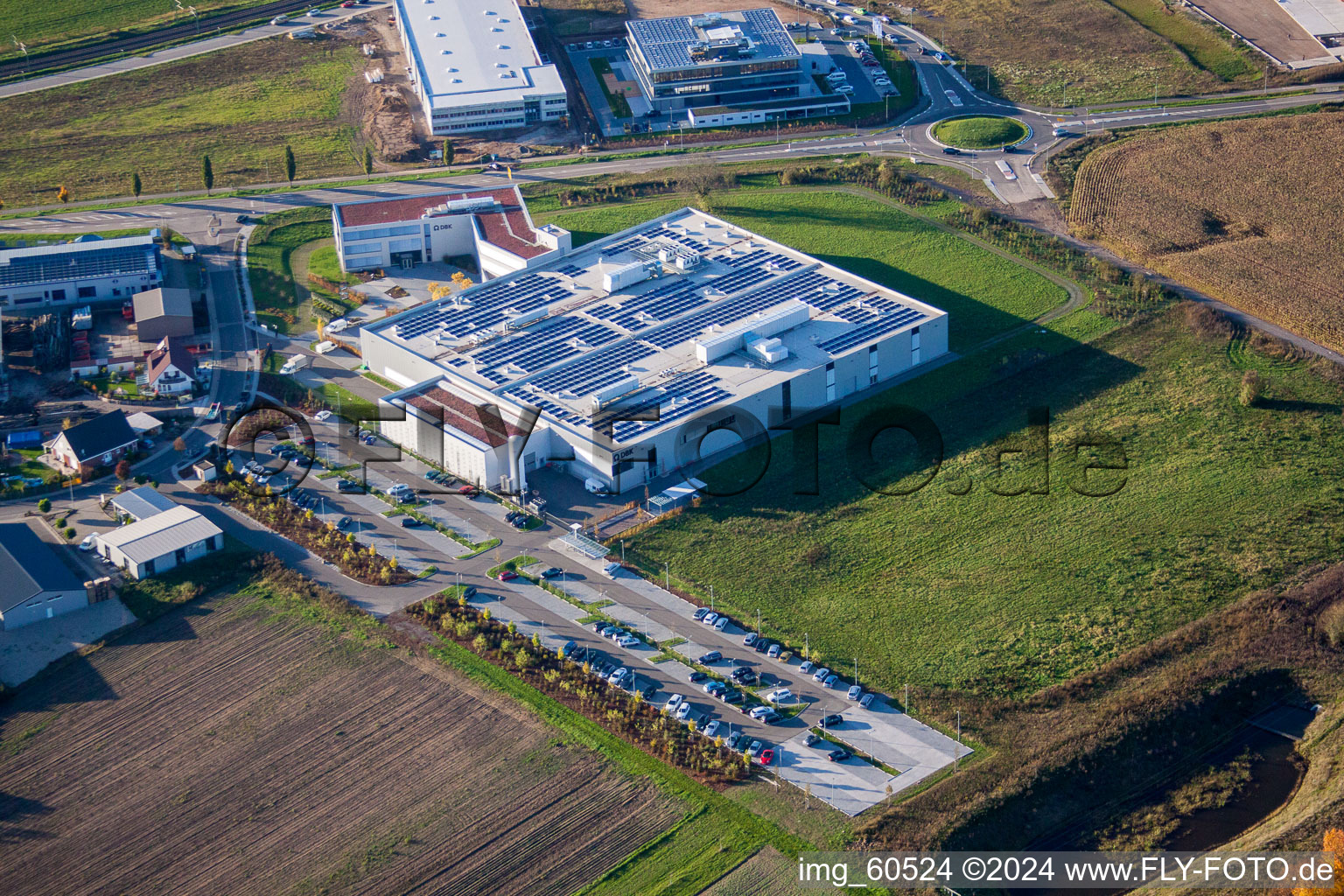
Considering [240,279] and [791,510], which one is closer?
[791,510]

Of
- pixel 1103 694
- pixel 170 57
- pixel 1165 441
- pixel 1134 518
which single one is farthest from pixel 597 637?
pixel 170 57

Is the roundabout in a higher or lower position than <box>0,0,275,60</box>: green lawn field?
lower

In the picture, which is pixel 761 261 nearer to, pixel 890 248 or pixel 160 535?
pixel 890 248

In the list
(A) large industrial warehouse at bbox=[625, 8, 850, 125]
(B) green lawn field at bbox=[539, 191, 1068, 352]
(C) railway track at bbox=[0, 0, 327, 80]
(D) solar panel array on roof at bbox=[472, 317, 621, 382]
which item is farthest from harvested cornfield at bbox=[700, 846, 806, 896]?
(C) railway track at bbox=[0, 0, 327, 80]

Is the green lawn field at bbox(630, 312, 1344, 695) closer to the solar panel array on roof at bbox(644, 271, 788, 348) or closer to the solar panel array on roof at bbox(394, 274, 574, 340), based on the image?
the solar panel array on roof at bbox(644, 271, 788, 348)

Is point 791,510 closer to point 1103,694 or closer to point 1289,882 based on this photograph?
point 1103,694

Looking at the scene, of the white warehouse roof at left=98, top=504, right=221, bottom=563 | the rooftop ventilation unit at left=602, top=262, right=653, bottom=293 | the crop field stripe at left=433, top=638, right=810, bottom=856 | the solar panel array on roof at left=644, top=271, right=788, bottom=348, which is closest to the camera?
the crop field stripe at left=433, top=638, right=810, bottom=856

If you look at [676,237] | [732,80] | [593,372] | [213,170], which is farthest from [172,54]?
[593,372]
